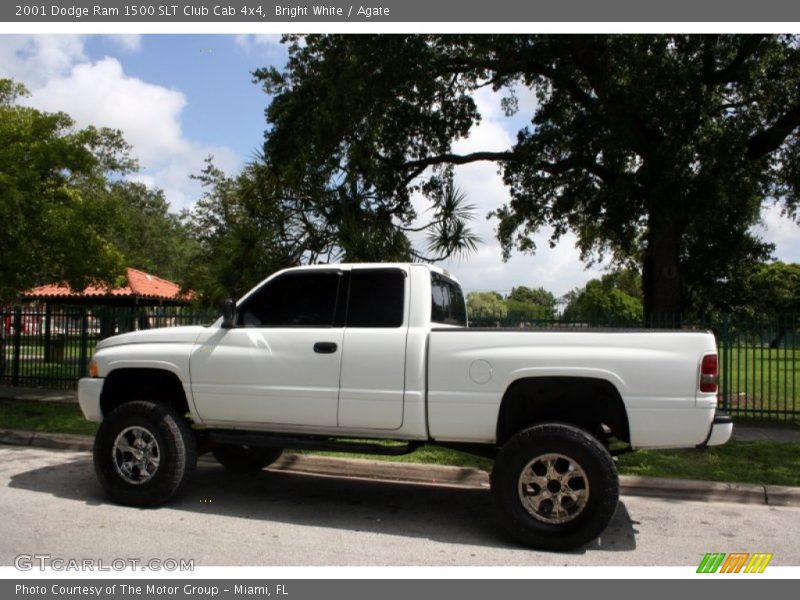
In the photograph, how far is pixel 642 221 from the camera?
14.8m

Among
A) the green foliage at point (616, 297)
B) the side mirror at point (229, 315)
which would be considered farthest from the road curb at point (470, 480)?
the green foliage at point (616, 297)

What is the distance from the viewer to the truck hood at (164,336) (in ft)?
20.5

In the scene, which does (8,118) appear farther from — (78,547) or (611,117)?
(611,117)

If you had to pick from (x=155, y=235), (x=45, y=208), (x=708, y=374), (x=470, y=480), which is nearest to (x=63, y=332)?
(x=45, y=208)

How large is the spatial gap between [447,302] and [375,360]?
3.94ft

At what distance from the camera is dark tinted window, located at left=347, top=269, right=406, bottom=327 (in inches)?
229

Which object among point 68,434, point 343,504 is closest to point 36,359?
point 68,434

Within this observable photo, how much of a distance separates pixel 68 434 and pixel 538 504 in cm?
682

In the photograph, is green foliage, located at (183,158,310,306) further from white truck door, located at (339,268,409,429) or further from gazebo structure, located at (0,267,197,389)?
white truck door, located at (339,268,409,429)

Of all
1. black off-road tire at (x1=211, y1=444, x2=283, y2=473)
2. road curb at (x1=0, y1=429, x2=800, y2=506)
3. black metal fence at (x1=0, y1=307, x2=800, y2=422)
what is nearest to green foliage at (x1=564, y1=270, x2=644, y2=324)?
black metal fence at (x1=0, y1=307, x2=800, y2=422)

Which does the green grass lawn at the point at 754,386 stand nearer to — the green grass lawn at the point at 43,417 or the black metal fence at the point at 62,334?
the black metal fence at the point at 62,334

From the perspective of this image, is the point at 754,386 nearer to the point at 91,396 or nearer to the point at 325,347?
the point at 325,347

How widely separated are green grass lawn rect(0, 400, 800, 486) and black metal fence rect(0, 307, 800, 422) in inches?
97.1

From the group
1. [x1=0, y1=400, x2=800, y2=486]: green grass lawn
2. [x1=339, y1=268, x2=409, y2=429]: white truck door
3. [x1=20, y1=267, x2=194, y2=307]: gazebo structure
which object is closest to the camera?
[x1=339, y1=268, x2=409, y2=429]: white truck door
